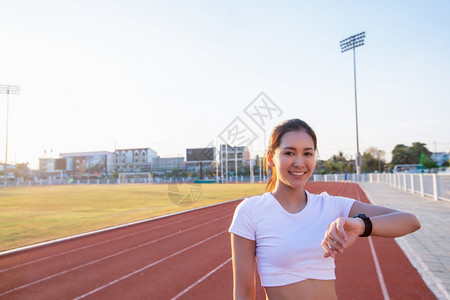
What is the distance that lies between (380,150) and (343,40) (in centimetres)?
6127

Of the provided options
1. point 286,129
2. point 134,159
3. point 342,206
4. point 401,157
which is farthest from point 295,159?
point 401,157

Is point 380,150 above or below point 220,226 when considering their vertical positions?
above

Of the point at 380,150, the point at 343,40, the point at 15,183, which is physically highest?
the point at 343,40

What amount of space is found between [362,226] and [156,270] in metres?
4.84

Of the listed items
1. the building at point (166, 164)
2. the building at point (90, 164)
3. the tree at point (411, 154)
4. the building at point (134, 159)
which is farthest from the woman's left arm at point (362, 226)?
the tree at point (411, 154)

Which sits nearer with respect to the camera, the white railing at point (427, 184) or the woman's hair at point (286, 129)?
the woman's hair at point (286, 129)

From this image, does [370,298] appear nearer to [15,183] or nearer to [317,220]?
[317,220]

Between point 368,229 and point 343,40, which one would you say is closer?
point 368,229

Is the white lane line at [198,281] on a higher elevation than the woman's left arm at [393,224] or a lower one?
lower

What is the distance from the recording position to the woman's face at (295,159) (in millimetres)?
1600

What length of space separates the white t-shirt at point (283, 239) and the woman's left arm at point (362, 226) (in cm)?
18

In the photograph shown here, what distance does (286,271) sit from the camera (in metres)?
1.46

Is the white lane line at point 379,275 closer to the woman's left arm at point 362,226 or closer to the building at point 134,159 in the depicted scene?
the woman's left arm at point 362,226

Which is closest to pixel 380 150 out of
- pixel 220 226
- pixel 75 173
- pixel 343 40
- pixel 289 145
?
pixel 343 40
